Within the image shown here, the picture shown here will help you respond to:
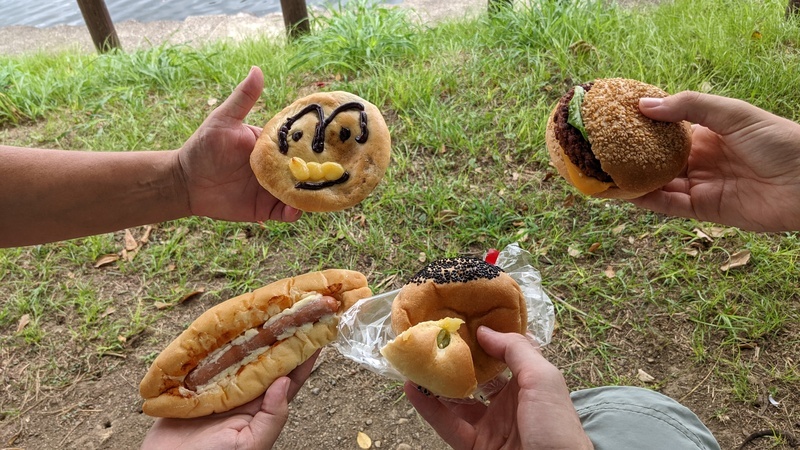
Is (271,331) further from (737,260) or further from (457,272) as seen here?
(737,260)

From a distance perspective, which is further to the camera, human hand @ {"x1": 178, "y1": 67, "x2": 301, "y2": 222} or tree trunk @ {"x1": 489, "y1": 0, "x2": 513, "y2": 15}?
tree trunk @ {"x1": 489, "y1": 0, "x2": 513, "y2": 15}

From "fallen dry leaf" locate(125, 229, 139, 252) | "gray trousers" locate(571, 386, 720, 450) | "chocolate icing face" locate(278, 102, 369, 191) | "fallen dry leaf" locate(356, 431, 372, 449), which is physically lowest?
"fallen dry leaf" locate(356, 431, 372, 449)

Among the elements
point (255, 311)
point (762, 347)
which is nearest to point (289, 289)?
point (255, 311)

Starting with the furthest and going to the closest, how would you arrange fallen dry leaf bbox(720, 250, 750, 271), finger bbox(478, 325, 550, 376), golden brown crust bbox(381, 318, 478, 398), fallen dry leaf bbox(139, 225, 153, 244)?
fallen dry leaf bbox(139, 225, 153, 244), fallen dry leaf bbox(720, 250, 750, 271), golden brown crust bbox(381, 318, 478, 398), finger bbox(478, 325, 550, 376)

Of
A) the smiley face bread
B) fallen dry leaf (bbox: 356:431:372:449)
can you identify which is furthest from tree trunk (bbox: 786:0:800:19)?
fallen dry leaf (bbox: 356:431:372:449)

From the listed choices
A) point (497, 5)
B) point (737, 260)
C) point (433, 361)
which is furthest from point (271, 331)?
point (497, 5)

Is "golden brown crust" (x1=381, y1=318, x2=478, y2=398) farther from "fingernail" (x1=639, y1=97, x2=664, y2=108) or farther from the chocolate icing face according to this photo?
"fingernail" (x1=639, y1=97, x2=664, y2=108)

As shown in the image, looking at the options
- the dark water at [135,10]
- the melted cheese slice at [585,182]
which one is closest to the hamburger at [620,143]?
the melted cheese slice at [585,182]
